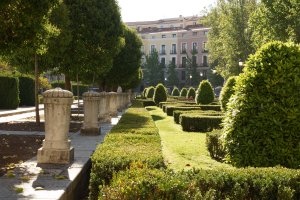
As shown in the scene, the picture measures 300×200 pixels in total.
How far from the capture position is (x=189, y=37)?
8119 centimetres

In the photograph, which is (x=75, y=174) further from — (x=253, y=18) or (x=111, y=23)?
(x=253, y=18)

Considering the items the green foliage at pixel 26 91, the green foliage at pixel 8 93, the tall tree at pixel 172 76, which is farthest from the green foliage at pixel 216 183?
the tall tree at pixel 172 76

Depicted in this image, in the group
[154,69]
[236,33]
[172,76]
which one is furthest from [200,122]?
[154,69]

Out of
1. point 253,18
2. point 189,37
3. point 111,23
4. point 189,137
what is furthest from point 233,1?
point 189,37

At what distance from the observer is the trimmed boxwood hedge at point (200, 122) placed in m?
14.4

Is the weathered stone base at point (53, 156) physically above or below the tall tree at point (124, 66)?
below

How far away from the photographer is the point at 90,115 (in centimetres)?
1162

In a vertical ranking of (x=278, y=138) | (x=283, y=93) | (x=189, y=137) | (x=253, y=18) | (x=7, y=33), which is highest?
(x=253, y=18)

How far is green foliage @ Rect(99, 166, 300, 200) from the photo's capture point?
3.44 metres

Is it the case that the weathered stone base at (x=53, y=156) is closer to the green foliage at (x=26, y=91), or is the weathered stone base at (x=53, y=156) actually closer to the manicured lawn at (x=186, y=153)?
the manicured lawn at (x=186, y=153)

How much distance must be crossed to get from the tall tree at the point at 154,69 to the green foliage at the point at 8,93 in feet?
179

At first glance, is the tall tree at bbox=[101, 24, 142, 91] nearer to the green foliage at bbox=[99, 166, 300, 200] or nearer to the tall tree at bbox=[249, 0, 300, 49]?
the tall tree at bbox=[249, 0, 300, 49]

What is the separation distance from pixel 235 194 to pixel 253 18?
2354 centimetres

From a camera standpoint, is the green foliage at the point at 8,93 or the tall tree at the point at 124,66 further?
the tall tree at the point at 124,66
